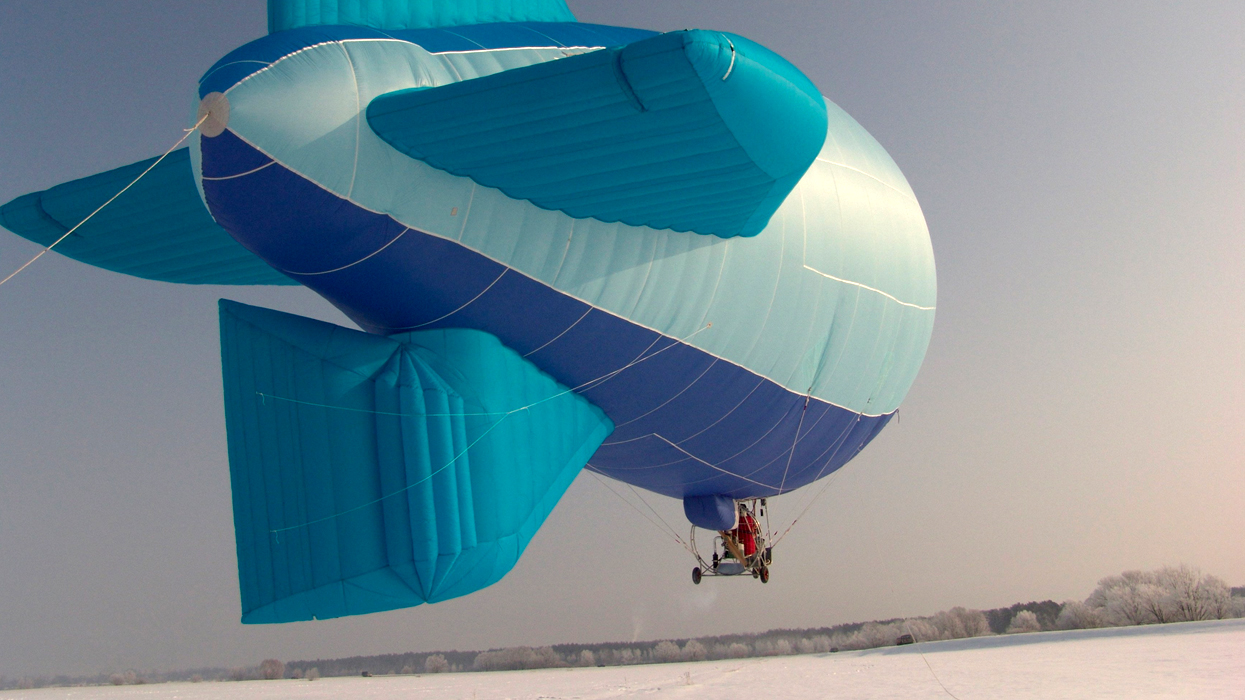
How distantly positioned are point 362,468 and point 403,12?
416 centimetres

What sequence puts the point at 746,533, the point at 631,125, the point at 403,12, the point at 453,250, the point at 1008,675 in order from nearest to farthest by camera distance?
the point at 631,125 < the point at 453,250 < the point at 403,12 < the point at 1008,675 < the point at 746,533

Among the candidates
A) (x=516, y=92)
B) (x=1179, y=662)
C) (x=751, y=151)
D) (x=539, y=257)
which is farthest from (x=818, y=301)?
(x=1179, y=662)

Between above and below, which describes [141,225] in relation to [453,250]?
above

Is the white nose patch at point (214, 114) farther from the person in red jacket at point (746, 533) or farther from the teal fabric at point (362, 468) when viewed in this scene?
the person in red jacket at point (746, 533)

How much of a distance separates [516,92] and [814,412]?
765 cm

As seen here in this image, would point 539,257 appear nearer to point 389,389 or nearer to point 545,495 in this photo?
point 389,389

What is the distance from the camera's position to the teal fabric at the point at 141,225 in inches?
314

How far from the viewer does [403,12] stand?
26.1 ft

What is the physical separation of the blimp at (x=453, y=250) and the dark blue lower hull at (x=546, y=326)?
3 centimetres

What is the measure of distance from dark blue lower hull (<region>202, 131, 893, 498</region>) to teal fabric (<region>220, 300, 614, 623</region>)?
1.44 ft

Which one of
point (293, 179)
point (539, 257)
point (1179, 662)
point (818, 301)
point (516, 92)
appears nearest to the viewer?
point (516, 92)

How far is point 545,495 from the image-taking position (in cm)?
828

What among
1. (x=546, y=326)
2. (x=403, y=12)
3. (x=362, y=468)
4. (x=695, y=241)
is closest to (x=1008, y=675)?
(x=695, y=241)

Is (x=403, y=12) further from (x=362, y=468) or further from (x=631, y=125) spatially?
(x=362, y=468)
